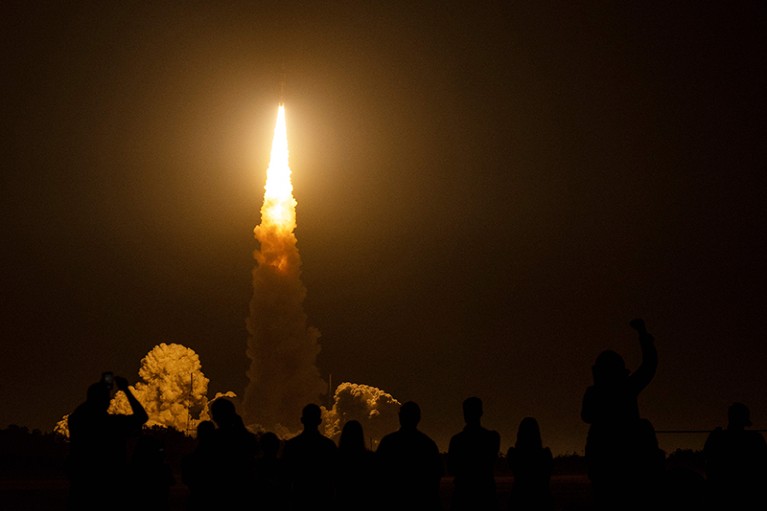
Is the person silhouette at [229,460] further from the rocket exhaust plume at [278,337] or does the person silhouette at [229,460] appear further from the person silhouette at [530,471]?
the rocket exhaust plume at [278,337]

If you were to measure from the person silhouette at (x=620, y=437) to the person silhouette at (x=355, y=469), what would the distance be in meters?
2.88

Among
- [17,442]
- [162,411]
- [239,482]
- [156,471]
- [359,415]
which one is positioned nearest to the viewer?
[239,482]

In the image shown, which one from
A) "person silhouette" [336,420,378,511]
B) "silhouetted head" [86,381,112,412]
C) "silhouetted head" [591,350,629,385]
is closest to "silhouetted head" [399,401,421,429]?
"person silhouette" [336,420,378,511]

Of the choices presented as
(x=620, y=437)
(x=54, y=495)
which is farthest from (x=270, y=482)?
(x=54, y=495)

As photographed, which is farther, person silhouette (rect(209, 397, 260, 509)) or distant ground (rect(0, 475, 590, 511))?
distant ground (rect(0, 475, 590, 511))

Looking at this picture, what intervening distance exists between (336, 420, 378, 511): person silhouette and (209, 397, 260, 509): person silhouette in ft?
4.04

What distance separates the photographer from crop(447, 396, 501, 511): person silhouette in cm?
1335

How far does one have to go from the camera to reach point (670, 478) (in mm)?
9531

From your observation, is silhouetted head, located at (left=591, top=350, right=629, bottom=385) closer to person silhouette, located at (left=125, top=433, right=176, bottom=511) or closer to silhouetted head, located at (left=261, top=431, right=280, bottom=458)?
silhouetted head, located at (left=261, top=431, right=280, bottom=458)

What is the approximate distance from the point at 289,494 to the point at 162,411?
248 feet

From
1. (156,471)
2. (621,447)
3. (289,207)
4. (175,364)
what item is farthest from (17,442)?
(621,447)

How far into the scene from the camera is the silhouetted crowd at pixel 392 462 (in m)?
11.1

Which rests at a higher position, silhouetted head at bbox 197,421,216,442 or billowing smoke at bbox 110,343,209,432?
billowing smoke at bbox 110,343,209,432

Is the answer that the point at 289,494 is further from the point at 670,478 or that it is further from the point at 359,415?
the point at 359,415
